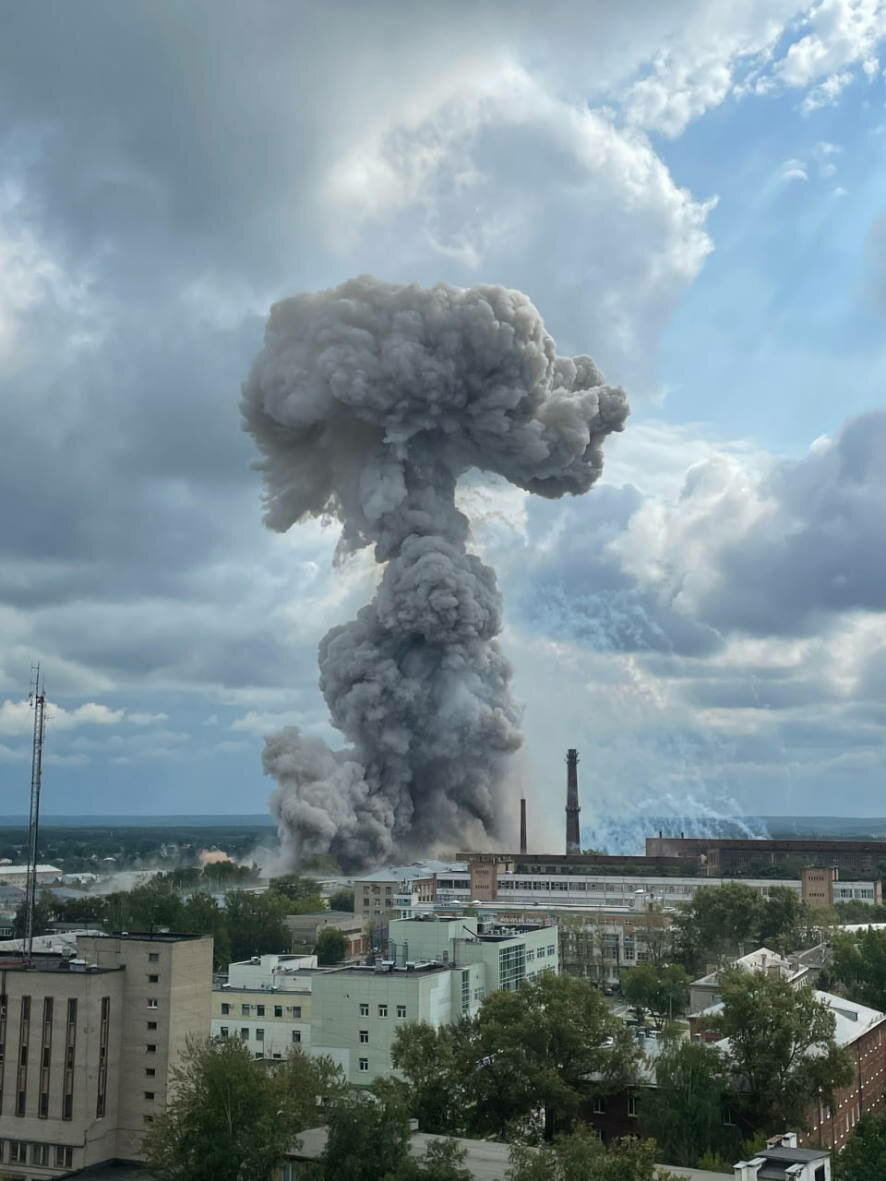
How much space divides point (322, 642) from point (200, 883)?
19.1 m

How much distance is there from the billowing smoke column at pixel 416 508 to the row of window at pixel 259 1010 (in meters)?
39.9

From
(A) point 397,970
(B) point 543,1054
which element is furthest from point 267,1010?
(B) point 543,1054

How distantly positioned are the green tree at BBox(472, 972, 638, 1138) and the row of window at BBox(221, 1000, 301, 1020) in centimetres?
1233

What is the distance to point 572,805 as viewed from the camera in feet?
325

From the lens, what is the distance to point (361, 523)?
90.1 m

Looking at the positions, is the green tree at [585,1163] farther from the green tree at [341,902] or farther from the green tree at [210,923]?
the green tree at [341,902]

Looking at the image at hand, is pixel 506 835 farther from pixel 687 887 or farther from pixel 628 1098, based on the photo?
pixel 628 1098

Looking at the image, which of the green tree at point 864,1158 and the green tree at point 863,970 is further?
the green tree at point 863,970

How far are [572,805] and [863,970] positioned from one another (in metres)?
51.8

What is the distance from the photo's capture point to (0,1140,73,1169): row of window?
29.7 meters

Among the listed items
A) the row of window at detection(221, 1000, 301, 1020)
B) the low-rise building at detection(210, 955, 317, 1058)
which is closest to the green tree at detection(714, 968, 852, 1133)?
the low-rise building at detection(210, 955, 317, 1058)

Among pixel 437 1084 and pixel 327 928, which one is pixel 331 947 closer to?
pixel 327 928

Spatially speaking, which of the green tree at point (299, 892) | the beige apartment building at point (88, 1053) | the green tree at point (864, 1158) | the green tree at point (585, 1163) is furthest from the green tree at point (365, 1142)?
the green tree at point (299, 892)

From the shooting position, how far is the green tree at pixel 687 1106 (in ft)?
96.1
